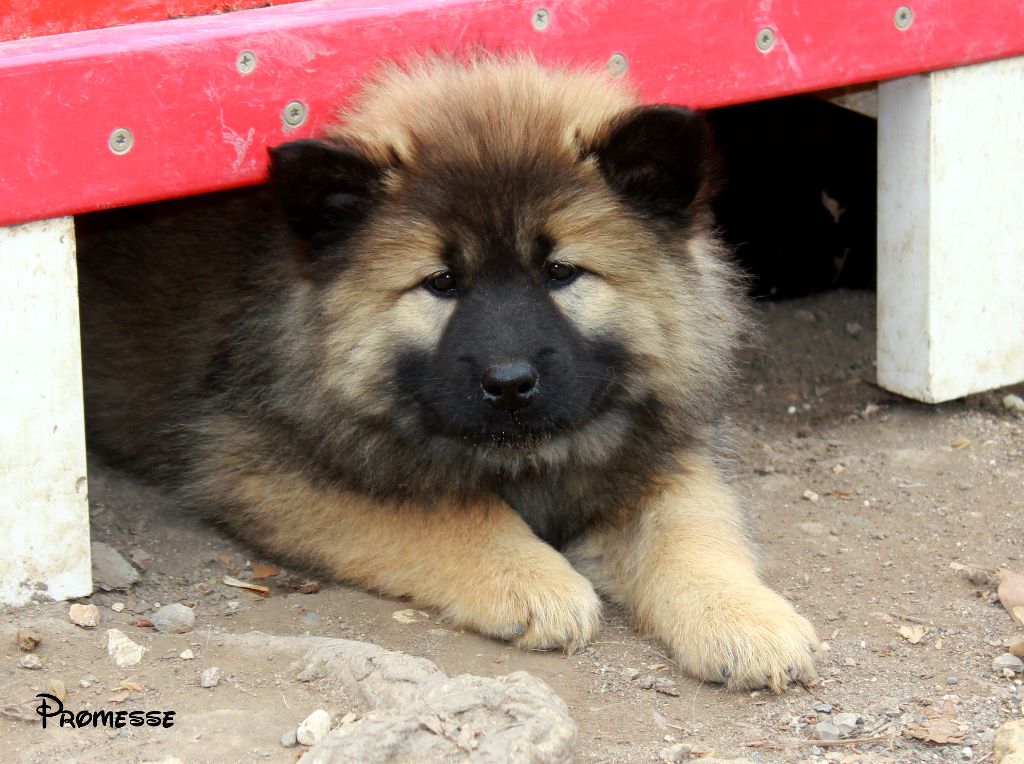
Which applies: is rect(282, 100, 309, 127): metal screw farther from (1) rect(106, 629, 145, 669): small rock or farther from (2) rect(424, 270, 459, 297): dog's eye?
(1) rect(106, 629, 145, 669): small rock

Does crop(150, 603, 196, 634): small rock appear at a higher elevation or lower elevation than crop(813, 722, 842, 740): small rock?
higher

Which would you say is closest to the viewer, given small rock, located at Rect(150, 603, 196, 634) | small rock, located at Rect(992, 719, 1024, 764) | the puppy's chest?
small rock, located at Rect(992, 719, 1024, 764)

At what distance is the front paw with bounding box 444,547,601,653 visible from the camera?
125 inches

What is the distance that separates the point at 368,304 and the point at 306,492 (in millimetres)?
653

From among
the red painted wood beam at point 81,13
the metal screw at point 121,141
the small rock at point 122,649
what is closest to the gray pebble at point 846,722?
the small rock at point 122,649

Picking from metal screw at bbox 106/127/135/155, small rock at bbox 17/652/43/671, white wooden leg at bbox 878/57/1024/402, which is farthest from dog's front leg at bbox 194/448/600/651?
white wooden leg at bbox 878/57/1024/402

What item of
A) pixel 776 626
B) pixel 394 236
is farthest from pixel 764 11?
pixel 776 626

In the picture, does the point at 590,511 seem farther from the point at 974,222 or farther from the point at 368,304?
the point at 974,222

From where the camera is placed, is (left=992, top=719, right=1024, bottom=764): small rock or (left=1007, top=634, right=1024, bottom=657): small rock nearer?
(left=992, top=719, right=1024, bottom=764): small rock

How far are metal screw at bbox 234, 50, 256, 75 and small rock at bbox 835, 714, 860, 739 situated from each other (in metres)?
1.96

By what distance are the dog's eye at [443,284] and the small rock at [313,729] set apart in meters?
1.00

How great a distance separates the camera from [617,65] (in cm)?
369

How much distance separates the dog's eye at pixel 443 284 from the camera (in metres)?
3.16

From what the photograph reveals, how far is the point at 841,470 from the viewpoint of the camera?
431cm
